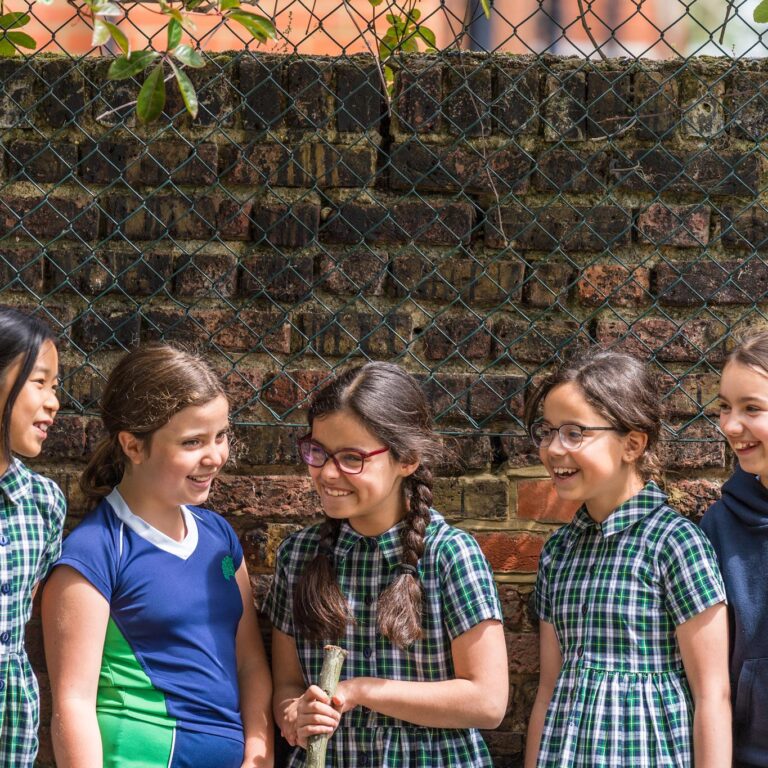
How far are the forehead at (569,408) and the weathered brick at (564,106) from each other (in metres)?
0.71

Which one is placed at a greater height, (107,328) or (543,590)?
(107,328)

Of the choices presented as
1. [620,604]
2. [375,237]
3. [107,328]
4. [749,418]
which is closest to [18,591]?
[107,328]

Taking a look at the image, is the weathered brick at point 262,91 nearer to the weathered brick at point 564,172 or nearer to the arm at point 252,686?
the weathered brick at point 564,172

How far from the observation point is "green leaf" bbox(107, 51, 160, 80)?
1.87m

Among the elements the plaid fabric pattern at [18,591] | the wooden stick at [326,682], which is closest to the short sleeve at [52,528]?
the plaid fabric pattern at [18,591]

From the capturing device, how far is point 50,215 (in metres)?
2.54

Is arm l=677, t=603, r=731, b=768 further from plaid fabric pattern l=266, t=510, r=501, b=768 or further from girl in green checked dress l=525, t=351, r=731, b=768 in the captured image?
plaid fabric pattern l=266, t=510, r=501, b=768

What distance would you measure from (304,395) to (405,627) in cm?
69

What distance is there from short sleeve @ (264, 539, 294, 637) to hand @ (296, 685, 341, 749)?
0.27 meters

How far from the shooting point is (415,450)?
2256mm

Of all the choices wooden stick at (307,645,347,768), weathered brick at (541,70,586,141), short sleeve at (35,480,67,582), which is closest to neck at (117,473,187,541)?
short sleeve at (35,480,67,582)

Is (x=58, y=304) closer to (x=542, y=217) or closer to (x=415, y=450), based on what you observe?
(x=415, y=450)

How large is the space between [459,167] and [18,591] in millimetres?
1477

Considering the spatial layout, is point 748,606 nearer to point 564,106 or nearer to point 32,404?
point 564,106
